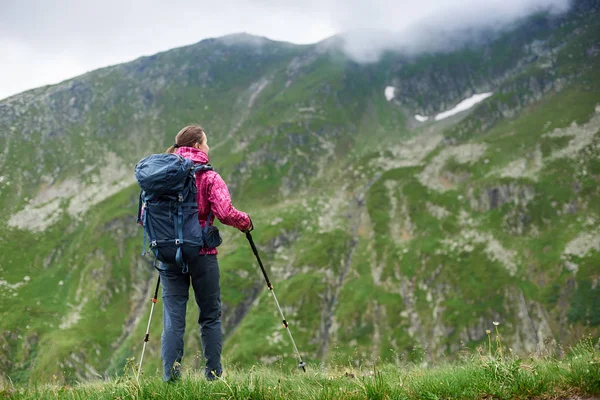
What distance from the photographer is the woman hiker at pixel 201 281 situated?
824 cm

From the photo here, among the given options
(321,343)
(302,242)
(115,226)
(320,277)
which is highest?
(115,226)

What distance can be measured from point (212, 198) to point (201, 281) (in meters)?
1.80

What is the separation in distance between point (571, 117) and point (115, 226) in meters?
196

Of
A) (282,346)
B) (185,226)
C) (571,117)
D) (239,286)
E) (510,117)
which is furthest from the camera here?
(510,117)

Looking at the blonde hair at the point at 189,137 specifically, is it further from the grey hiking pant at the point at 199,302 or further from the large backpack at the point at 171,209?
the grey hiking pant at the point at 199,302

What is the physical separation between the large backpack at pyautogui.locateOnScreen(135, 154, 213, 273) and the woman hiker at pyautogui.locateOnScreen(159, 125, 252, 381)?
40 cm

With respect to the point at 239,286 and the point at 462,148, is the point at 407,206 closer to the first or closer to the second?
the point at 462,148

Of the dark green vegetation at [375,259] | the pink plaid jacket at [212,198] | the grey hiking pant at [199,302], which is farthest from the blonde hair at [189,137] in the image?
the dark green vegetation at [375,259]

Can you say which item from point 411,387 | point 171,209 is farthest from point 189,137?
point 411,387

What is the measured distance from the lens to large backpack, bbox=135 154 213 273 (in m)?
7.87

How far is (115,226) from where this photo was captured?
565 ft

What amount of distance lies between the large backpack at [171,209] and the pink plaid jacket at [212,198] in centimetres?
53

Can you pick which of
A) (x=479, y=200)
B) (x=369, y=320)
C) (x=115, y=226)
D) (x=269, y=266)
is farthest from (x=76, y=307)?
(x=479, y=200)

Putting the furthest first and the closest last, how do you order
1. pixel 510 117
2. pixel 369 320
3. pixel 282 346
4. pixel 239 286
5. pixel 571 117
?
pixel 510 117 → pixel 571 117 → pixel 239 286 → pixel 369 320 → pixel 282 346
